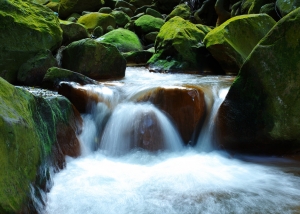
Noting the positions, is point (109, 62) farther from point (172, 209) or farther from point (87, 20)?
point (87, 20)

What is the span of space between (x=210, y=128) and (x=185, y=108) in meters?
0.54

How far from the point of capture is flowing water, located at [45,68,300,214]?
10.3 ft

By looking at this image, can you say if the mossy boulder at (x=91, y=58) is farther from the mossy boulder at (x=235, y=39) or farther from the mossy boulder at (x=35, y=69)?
the mossy boulder at (x=235, y=39)

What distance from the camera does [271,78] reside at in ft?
15.1

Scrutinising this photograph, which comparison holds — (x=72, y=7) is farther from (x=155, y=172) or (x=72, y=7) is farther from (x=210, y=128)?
(x=155, y=172)

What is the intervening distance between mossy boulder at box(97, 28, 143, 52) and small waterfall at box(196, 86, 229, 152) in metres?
7.24

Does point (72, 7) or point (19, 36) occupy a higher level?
point (72, 7)

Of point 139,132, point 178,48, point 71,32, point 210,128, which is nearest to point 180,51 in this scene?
point 178,48

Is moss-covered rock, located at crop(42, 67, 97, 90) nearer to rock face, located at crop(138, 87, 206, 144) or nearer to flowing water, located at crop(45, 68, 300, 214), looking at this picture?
flowing water, located at crop(45, 68, 300, 214)

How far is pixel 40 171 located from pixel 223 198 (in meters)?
1.94

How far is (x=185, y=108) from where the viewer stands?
17.1 feet

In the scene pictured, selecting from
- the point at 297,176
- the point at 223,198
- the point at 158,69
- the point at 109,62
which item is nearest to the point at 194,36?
the point at 158,69

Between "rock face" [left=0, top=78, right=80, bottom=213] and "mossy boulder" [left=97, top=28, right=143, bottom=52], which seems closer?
"rock face" [left=0, top=78, right=80, bottom=213]

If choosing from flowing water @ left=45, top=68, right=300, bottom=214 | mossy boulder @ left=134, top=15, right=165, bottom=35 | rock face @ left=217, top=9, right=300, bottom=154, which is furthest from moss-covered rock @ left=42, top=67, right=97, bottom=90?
mossy boulder @ left=134, top=15, right=165, bottom=35
